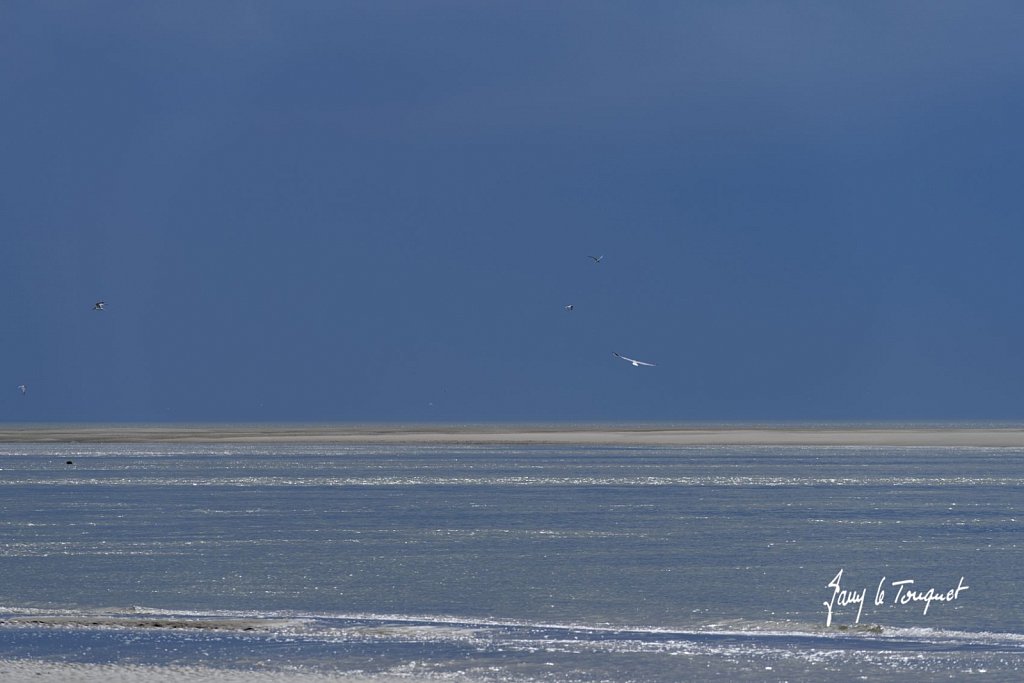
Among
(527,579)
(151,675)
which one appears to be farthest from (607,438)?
(151,675)

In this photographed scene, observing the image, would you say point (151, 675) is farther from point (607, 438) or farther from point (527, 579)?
point (607, 438)

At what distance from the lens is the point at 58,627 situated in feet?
72.0

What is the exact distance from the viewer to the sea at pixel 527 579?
1938 centimetres

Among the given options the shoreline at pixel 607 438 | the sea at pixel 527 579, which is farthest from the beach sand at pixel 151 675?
the shoreline at pixel 607 438

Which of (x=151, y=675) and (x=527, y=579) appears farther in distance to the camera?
(x=527, y=579)

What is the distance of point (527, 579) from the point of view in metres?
27.0

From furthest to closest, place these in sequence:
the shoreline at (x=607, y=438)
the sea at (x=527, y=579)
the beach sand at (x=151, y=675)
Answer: the shoreline at (x=607, y=438) → the sea at (x=527, y=579) → the beach sand at (x=151, y=675)

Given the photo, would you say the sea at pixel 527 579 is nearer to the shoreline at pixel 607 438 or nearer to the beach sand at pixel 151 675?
the beach sand at pixel 151 675

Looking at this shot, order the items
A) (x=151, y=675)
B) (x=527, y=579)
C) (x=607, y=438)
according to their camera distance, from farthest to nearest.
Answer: (x=607, y=438), (x=527, y=579), (x=151, y=675)

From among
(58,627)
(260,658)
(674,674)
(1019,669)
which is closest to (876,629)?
(1019,669)

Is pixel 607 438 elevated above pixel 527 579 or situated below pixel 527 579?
below

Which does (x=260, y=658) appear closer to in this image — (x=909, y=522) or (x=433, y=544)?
(x=433, y=544)

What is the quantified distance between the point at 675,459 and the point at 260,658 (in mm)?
64514

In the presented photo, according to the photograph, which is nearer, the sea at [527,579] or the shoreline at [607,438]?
the sea at [527,579]
